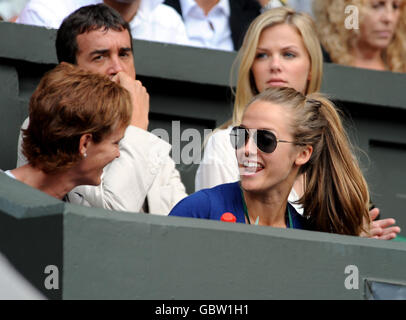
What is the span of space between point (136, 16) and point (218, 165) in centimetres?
133

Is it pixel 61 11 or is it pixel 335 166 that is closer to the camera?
pixel 335 166

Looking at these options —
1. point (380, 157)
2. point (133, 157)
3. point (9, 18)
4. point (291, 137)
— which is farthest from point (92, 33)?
point (380, 157)

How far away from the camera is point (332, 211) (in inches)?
175

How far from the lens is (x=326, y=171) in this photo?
4.52 meters

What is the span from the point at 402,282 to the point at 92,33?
189 cm

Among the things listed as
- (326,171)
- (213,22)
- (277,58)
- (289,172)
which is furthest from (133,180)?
(213,22)

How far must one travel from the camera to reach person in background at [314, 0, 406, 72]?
20.1 feet

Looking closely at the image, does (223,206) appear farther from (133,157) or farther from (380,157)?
(380,157)

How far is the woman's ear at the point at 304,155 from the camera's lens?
4.43 m

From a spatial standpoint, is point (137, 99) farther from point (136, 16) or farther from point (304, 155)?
point (136, 16)

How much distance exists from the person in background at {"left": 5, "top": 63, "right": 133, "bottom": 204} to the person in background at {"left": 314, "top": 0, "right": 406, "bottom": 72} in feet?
7.66

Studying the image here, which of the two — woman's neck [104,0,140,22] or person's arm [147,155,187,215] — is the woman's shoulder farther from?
woman's neck [104,0,140,22]

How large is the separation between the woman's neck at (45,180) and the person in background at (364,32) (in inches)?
101

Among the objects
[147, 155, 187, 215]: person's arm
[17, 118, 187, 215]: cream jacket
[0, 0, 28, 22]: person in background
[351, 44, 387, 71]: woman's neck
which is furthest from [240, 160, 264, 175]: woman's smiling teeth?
[0, 0, 28, 22]: person in background
